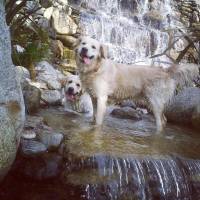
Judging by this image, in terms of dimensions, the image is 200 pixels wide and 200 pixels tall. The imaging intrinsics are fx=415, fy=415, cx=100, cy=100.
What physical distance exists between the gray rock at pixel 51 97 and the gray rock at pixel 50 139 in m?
3.26

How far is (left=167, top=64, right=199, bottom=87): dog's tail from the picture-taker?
6.77 m

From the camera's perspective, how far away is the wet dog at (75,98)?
22.9 ft

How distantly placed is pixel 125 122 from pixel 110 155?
2.75m

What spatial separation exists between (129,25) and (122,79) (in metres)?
10.4

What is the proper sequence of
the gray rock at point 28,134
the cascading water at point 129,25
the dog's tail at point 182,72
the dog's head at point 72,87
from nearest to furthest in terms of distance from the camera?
the gray rock at point 28,134, the dog's tail at point 182,72, the dog's head at point 72,87, the cascading water at point 129,25

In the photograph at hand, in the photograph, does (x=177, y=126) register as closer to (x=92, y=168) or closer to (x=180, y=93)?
(x=180, y=93)

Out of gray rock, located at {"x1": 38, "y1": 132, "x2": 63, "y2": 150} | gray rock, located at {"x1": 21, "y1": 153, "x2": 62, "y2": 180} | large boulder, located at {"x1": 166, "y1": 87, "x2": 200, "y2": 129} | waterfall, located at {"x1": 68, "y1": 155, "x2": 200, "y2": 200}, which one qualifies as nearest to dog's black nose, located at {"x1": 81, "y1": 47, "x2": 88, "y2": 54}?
gray rock, located at {"x1": 38, "y1": 132, "x2": 63, "y2": 150}

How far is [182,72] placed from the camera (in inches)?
267

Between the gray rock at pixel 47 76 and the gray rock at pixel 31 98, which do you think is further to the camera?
the gray rock at pixel 47 76

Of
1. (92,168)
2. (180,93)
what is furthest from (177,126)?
(92,168)

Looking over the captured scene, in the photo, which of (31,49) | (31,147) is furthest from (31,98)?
(31,147)

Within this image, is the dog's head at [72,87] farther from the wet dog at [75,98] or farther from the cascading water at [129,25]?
the cascading water at [129,25]

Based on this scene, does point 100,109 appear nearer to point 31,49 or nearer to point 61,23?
point 31,49

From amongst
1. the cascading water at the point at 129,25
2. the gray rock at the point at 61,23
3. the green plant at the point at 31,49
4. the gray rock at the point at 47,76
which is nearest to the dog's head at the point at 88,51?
the gray rock at the point at 47,76
